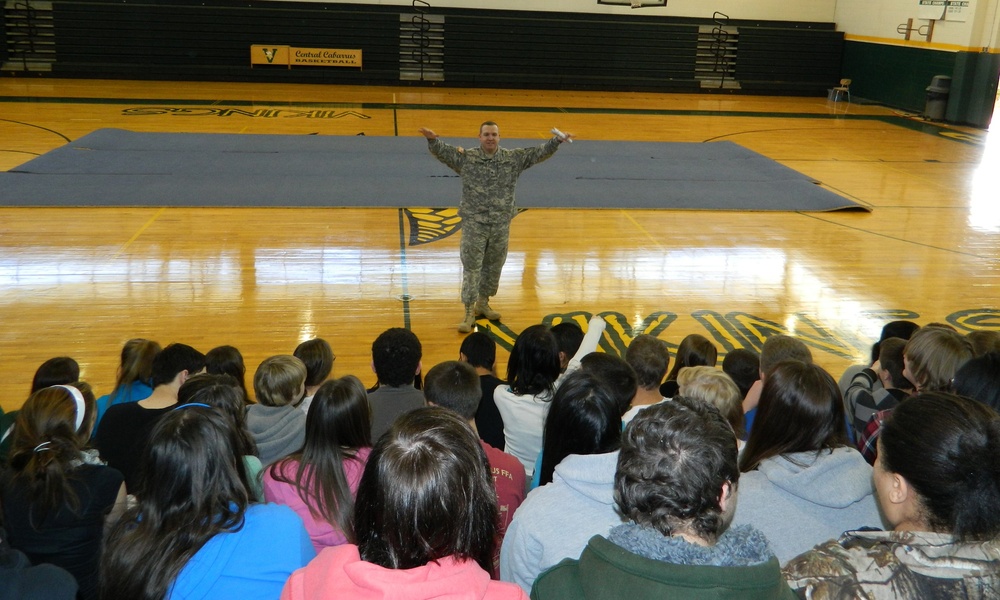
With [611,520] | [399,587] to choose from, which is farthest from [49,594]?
[611,520]

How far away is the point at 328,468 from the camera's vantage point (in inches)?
102

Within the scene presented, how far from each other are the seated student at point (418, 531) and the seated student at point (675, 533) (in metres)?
0.17

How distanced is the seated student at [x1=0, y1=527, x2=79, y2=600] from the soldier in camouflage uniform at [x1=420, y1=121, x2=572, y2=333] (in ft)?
15.3

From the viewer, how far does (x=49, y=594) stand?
5.68ft

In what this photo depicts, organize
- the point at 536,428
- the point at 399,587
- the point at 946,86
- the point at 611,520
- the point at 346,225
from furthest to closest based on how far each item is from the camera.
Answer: the point at 946,86 → the point at 346,225 → the point at 536,428 → the point at 611,520 → the point at 399,587

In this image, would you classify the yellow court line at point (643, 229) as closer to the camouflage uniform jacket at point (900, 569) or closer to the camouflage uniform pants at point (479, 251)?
the camouflage uniform pants at point (479, 251)

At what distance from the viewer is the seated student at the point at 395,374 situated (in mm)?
3508

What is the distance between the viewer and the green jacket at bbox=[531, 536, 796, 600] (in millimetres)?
1425

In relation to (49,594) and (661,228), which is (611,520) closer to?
(49,594)

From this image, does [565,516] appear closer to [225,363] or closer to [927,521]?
[927,521]

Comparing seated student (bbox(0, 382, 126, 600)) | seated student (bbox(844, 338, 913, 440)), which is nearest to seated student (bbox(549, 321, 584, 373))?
seated student (bbox(844, 338, 913, 440))

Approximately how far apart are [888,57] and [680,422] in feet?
69.4

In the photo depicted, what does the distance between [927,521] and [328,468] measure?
5.45ft

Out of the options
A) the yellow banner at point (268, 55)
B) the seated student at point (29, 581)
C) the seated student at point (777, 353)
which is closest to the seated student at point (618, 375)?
the seated student at point (777, 353)
